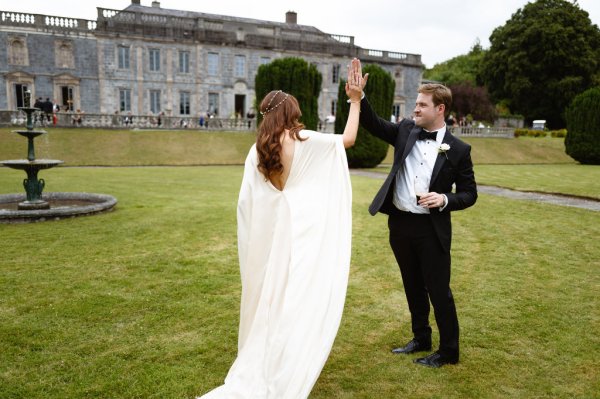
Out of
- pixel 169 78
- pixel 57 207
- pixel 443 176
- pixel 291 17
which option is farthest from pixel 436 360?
pixel 291 17

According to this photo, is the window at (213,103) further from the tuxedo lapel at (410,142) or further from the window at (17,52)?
the tuxedo lapel at (410,142)

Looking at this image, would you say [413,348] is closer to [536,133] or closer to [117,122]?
[117,122]

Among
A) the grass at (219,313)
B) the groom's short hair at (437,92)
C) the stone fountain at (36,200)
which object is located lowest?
the grass at (219,313)

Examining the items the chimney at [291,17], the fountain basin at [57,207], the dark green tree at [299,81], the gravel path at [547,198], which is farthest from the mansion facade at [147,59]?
the fountain basin at [57,207]

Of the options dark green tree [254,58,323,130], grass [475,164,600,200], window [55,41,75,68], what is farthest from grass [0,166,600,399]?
window [55,41,75,68]

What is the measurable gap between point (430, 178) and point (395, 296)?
7.09 ft

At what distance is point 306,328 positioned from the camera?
3.26 meters

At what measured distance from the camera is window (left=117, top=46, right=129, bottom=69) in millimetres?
41375

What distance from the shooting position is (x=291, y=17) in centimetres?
5312

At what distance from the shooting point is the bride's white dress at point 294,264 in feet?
10.6

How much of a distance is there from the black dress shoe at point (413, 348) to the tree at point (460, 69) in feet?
203

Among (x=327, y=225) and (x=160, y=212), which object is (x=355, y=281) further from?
(x=160, y=212)

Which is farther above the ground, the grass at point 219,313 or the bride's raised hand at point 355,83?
the bride's raised hand at point 355,83

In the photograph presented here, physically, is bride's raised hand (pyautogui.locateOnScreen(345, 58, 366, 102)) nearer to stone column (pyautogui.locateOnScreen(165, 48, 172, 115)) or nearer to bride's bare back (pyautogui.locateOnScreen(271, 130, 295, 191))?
bride's bare back (pyautogui.locateOnScreen(271, 130, 295, 191))
